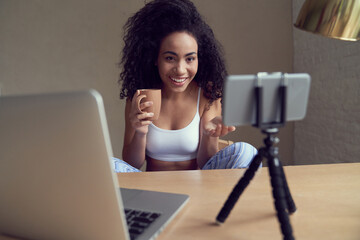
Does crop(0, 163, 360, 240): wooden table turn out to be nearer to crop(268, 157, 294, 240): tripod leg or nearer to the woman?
crop(268, 157, 294, 240): tripod leg

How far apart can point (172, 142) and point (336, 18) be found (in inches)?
39.7

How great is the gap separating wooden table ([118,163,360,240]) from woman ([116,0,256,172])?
468 mm

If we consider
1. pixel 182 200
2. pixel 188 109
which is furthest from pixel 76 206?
pixel 188 109

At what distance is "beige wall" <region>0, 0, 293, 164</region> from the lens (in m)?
2.61

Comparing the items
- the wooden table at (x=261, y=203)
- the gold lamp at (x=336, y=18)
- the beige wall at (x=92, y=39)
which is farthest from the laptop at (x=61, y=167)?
the beige wall at (x=92, y=39)

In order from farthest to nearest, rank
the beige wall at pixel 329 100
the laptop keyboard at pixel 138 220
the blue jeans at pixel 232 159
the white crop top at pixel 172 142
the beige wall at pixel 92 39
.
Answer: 1. the beige wall at pixel 92 39
2. the beige wall at pixel 329 100
3. the white crop top at pixel 172 142
4. the blue jeans at pixel 232 159
5. the laptop keyboard at pixel 138 220

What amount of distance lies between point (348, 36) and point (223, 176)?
0.47 metres

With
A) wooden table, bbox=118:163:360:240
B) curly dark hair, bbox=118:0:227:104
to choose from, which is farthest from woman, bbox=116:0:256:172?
wooden table, bbox=118:163:360:240

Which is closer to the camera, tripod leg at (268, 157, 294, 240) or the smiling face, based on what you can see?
tripod leg at (268, 157, 294, 240)

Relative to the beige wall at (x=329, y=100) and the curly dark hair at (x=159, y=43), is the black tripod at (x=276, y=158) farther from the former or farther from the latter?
the beige wall at (x=329, y=100)

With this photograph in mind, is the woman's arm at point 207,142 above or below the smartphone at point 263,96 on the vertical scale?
below

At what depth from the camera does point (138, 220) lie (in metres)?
0.53

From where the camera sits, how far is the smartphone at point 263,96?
0.43 meters

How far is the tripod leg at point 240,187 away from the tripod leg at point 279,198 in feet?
0.12
